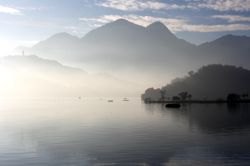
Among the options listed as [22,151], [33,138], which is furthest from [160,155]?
[33,138]

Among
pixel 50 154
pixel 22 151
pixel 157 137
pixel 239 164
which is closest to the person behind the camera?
pixel 239 164

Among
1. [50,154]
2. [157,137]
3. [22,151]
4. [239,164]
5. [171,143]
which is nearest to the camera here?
[239,164]

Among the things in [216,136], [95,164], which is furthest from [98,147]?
[216,136]

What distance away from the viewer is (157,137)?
390 feet

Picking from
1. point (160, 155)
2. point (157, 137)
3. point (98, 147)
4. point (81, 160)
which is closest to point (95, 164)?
point (81, 160)

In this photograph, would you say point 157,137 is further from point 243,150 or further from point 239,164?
point 239,164

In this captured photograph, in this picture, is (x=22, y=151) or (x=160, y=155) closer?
(x=160, y=155)

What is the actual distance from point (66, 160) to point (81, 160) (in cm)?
305

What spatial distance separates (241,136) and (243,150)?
31.1 metres

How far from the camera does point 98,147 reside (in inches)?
3873

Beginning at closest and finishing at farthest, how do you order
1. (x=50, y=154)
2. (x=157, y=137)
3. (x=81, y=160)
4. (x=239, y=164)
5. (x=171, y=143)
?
(x=239, y=164) < (x=81, y=160) < (x=50, y=154) < (x=171, y=143) < (x=157, y=137)

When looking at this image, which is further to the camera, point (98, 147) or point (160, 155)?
point (98, 147)

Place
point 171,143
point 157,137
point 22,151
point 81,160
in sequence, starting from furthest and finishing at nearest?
point 157,137 < point 171,143 < point 22,151 < point 81,160

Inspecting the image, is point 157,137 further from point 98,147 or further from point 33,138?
point 33,138
